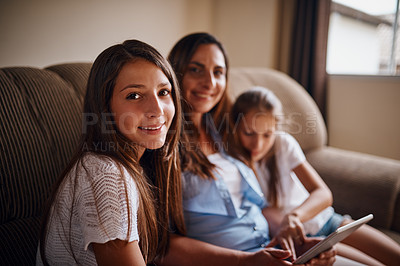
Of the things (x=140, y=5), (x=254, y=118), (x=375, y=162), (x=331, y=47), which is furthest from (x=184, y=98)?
(x=331, y=47)

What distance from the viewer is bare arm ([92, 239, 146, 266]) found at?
0.70m

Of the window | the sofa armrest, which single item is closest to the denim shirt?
the sofa armrest

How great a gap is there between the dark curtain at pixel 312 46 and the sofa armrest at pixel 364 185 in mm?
1196

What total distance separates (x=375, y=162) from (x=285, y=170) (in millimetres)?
576

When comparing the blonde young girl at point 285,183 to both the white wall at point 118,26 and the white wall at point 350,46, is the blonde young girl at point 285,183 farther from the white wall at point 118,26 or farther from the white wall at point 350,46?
the white wall at point 350,46

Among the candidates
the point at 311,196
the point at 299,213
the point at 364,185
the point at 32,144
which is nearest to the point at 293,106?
the point at 364,185

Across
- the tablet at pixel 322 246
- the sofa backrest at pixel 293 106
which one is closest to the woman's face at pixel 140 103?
the tablet at pixel 322 246

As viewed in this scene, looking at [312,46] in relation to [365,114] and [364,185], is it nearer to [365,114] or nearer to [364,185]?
[365,114]

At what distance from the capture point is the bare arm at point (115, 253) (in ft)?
2.31

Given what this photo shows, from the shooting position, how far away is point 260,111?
4.31 feet

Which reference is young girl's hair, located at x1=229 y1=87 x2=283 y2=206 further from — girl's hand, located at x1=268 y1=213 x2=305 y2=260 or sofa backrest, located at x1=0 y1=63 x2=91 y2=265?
sofa backrest, located at x1=0 y1=63 x2=91 y2=265

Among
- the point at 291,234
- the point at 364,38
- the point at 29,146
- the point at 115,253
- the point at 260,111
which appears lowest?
the point at 291,234

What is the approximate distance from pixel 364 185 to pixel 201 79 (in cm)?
94

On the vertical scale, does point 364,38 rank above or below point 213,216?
above
